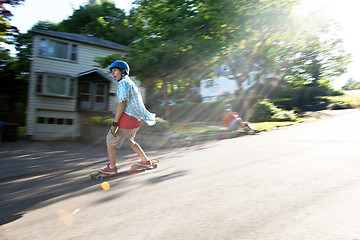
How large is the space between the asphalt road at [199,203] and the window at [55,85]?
617 inches

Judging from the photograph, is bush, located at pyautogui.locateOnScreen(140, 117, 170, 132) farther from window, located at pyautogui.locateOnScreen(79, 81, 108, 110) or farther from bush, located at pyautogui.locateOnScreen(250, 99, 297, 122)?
window, located at pyautogui.locateOnScreen(79, 81, 108, 110)

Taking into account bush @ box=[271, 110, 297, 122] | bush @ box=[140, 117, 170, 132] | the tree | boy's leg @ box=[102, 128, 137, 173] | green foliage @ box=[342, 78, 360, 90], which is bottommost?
boy's leg @ box=[102, 128, 137, 173]

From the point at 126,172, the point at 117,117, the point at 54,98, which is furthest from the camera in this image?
the point at 54,98

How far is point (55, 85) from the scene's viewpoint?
19.2 meters

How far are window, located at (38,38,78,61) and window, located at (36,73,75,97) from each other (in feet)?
5.37

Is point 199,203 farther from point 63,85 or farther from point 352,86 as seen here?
point 352,86

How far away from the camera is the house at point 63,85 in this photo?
1866 cm

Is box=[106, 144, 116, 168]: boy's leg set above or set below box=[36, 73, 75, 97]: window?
below

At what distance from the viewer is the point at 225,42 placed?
1296 cm

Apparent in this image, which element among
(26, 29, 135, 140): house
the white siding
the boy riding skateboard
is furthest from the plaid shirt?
the white siding

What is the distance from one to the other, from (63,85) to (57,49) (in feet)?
8.84

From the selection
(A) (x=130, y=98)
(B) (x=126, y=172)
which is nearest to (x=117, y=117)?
(A) (x=130, y=98)

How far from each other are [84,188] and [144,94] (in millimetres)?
19482

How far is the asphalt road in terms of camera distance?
90.4 inches
